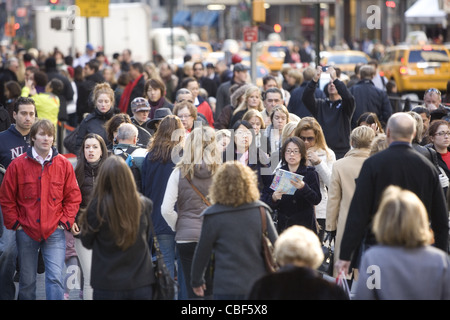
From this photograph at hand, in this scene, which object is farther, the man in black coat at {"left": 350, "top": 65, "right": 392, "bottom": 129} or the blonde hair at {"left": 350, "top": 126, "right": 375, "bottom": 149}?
the man in black coat at {"left": 350, "top": 65, "right": 392, "bottom": 129}

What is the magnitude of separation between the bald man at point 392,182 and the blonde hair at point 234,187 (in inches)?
33.1

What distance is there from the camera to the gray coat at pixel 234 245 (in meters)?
6.33

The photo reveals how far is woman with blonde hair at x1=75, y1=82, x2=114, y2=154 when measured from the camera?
11102 mm

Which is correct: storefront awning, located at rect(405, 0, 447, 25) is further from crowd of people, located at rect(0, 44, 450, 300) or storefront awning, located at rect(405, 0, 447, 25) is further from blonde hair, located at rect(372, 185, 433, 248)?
blonde hair, located at rect(372, 185, 433, 248)

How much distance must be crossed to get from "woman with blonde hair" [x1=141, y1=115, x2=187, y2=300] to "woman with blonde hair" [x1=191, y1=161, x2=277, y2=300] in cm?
189

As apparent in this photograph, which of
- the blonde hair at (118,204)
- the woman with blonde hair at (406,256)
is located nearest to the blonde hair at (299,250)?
the woman with blonde hair at (406,256)

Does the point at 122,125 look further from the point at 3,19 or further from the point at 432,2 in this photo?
the point at 3,19

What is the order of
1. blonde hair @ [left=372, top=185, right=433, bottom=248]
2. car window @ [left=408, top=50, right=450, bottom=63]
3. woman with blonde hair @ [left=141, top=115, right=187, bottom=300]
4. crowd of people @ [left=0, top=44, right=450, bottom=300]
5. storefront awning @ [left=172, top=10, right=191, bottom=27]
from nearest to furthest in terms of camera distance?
blonde hair @ [left=372, top=185, right=433, bottom=248]
crowd of people @ [left=0, top=44, right=450, bottom=300]
woman with blonde hair @ [left=141, top=115, right=187, bottom=300]
car window @ [left=408, top=50, right=450, bottom=63]
storefront awning @ [left=172, top=10, right=191, bottom=27]

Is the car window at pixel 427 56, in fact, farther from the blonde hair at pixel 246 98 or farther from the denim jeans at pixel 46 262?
the denim jeans at pixel 46 262

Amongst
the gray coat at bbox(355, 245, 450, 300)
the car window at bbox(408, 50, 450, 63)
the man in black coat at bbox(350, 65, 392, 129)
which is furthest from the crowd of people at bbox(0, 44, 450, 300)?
the car window at bbox(408, 50, 450, 63)

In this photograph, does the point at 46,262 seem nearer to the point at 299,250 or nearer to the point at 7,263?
the point at 7,263

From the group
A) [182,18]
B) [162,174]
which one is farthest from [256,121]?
[182,18]

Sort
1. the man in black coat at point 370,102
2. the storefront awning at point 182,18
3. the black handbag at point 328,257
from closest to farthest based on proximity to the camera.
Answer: the black handbag at point 328,257 < the man in black coat at point 370,102 < the storefront awning at point 182,18

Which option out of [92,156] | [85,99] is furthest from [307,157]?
[85,99]
